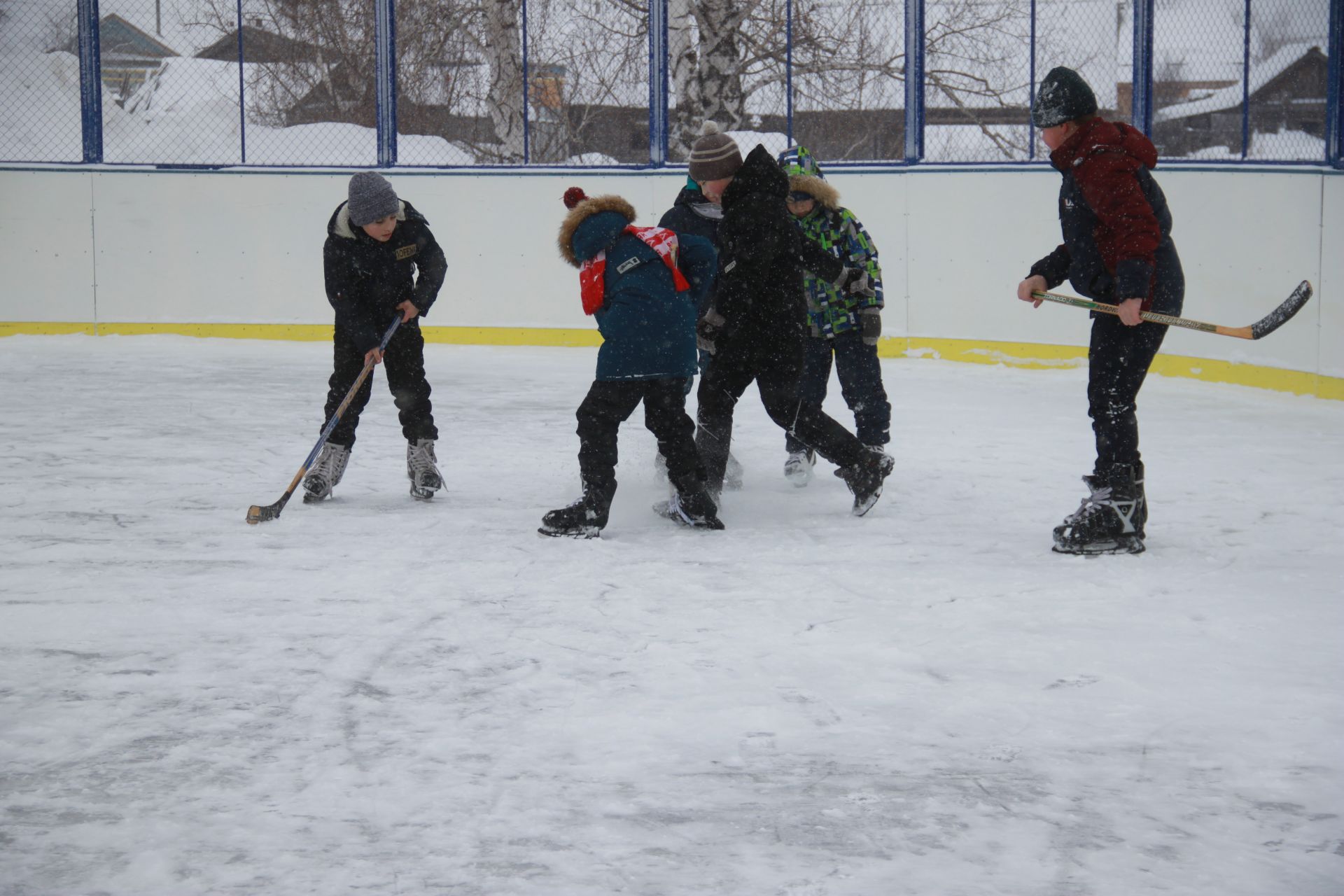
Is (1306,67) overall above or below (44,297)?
above

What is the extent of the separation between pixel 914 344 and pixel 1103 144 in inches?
212

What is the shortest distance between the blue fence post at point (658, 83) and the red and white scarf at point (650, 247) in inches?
223

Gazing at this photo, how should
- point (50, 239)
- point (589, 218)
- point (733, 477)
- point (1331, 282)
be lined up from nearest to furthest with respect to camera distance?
1. point (589, 218)
2. point (733, 477)
3. point (1331, 282)
4. point (50, 239)

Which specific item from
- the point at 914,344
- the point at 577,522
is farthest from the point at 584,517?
the point at 914,344

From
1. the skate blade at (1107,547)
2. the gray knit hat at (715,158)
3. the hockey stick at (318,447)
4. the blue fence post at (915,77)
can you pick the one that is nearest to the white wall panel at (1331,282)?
the blue fence post at (915,77)

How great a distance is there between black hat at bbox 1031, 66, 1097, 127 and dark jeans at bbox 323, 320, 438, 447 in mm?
2143

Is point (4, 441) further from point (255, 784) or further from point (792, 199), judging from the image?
point (255, 784)

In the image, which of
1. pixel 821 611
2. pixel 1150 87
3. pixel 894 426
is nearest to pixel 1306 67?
pixel 1150 87

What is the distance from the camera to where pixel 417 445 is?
17.1ft

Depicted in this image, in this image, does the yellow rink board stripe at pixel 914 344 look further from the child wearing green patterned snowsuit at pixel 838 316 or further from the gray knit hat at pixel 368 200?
the gray knit hat at pixel 368 200

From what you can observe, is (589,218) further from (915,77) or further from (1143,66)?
(915,77)

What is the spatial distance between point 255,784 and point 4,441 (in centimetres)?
423

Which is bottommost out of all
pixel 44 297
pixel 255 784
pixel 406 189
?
pixel 255 784

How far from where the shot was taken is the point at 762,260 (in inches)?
178
